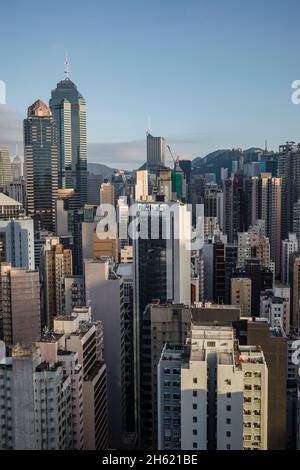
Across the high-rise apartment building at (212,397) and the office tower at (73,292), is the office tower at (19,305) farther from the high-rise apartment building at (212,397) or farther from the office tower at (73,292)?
the high-rise apartment building at (212,397)

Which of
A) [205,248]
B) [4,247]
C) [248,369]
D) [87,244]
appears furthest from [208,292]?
[248,369]

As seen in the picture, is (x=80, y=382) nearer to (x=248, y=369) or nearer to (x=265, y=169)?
(x=248, y=369)

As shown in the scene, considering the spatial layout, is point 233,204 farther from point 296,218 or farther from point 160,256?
point 160,256

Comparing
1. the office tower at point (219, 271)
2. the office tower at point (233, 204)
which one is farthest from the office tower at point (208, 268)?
the office tower at point (233, 204)

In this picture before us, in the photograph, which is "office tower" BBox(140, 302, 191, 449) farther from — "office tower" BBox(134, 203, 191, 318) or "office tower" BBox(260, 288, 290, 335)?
"office tower" BBox(260, 288, 290, 335)

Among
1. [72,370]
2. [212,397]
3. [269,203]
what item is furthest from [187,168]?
[212,397]
